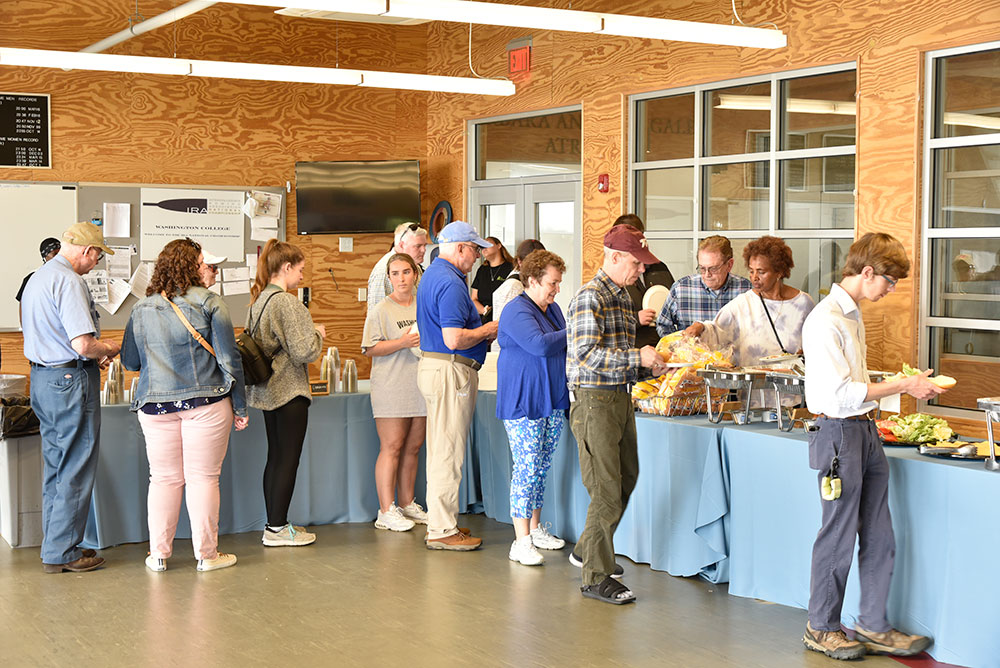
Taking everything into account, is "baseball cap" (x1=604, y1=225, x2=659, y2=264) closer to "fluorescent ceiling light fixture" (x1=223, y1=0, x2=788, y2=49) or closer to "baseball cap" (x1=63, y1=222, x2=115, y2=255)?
"fluorescent ceiling light fixture" (x1=223, y1=0, x2=788, y2=49)

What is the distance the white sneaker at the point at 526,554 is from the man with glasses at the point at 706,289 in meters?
1.34

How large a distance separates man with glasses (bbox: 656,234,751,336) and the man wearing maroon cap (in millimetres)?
879

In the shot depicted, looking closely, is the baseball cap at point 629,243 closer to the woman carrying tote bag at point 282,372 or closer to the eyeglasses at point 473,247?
the eyeglasses at point 473,247

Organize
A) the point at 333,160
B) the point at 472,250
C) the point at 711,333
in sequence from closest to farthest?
the point at 711,333 < the point at 472,250 < the point at 333,160

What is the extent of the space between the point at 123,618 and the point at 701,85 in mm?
5104

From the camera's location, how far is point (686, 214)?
781 cm

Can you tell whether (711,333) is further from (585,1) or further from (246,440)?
(585,1)

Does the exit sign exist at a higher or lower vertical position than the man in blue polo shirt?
higher

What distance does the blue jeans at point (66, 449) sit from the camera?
5.18m

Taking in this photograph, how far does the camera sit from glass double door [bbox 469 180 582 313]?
8711mm

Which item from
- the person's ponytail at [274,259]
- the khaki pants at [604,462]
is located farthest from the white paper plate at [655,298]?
the person's ponytail at [274,259]

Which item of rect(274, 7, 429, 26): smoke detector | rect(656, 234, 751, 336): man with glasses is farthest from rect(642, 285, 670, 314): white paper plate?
rect(274, 7, 429, 26): smoke detector

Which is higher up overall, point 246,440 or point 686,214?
point 686,214

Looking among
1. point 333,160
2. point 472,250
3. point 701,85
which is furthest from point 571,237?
point 472,250
